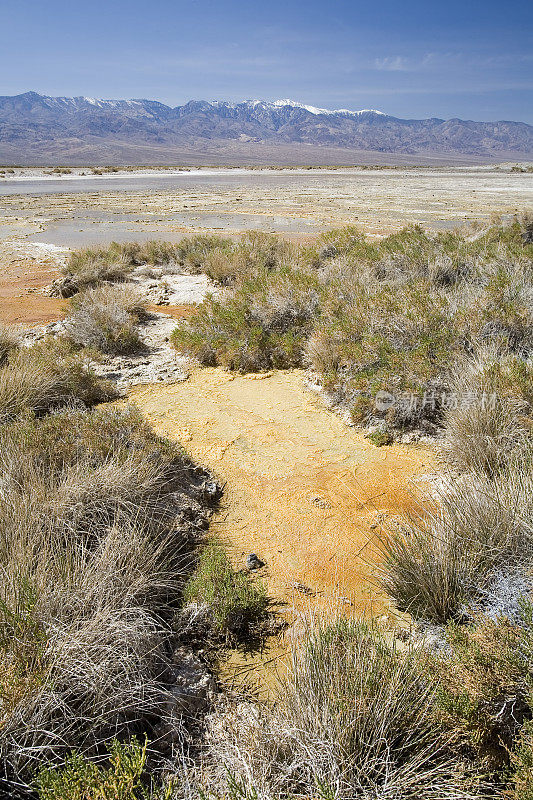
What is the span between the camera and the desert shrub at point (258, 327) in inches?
295

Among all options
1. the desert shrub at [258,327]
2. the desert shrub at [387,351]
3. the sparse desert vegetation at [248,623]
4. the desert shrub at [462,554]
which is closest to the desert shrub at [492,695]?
the sparse desert vegetation at [248,623]

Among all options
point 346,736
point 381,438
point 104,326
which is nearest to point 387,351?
point 381,438

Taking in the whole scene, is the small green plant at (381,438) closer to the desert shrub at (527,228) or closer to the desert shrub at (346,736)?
the desert shrub at (346,736)

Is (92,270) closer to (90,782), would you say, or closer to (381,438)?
(381,438)

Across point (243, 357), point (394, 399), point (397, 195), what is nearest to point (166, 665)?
point (394, 399)

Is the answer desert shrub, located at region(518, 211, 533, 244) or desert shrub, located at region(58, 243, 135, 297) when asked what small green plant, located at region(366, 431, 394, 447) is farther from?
desert shrub, located at region(518, 211, 533, 244)

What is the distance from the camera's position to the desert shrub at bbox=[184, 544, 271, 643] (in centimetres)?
304

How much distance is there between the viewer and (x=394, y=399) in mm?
5465

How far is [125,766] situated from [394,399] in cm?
431

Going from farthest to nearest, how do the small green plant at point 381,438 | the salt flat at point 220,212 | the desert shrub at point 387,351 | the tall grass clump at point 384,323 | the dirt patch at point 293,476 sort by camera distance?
the salt flat at point 220,212
the tall grass clump at point 384,323
the desert shrub at point 387,351
the small green plant at point 381,438
the dirt patch at point 293,476

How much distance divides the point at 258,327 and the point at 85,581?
213 inches

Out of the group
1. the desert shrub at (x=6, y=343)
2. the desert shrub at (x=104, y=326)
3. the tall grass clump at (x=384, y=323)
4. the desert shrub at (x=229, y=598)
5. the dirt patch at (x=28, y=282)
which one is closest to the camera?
the desert shrub at (x=229, y=598)

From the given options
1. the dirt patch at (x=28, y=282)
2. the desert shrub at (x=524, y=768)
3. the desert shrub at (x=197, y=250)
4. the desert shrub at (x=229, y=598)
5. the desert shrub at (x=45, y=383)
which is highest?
the desert shrub at (x=197, y=250)

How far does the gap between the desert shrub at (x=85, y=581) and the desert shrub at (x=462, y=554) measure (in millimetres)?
1483
